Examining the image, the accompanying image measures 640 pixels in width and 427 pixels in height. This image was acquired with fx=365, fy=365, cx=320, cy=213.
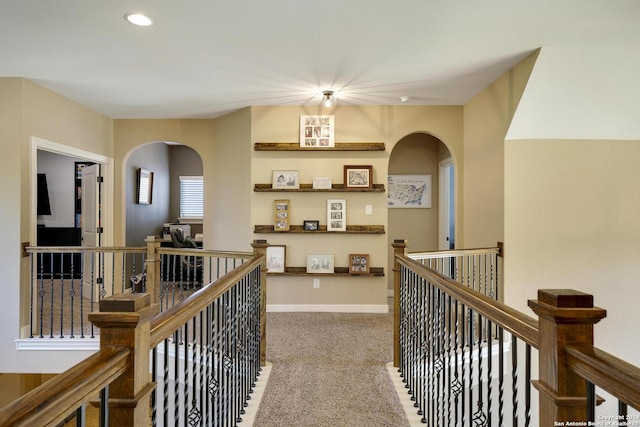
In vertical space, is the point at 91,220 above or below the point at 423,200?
below

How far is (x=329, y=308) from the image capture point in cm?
456

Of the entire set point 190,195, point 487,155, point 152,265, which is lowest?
point 152,265

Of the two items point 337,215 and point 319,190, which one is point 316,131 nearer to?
point 319,190

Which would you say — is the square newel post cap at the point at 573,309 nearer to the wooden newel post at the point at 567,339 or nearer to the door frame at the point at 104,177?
the wooden newel post at the point at 567,339

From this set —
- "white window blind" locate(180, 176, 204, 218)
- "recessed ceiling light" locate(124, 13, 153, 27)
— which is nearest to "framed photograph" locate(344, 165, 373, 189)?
"recessed ceiling light" locate(124, 13, 153, 27)

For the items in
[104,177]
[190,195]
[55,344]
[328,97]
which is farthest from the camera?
[190,195]

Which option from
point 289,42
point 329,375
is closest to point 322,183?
point 289,42

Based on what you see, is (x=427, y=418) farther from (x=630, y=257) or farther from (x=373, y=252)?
(x=630, y=257)

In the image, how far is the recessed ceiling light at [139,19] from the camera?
8.06ft

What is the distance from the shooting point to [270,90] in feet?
12.9

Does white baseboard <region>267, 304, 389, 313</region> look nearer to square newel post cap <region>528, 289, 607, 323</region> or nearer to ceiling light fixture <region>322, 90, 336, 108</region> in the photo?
ceiling light fixture <region>322, 90, 336, 108</region>

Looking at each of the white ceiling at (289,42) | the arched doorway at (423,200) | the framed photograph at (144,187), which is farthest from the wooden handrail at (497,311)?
the framed photograph at (144,187)

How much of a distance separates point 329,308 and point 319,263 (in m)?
0.58

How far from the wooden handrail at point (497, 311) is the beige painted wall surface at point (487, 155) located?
2.25 m
